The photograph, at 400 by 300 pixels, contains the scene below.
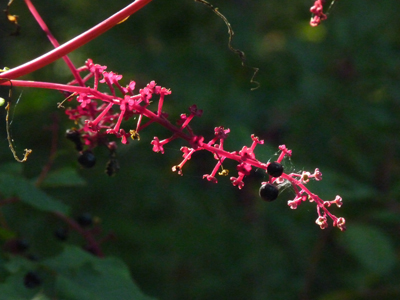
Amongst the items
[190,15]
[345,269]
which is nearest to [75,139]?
[190,15]

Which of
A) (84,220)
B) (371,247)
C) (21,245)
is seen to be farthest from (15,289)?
(371,247)

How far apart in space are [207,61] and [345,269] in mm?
2257

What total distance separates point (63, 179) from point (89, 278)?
28.0 inches

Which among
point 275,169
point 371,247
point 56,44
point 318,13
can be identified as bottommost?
point 371,247

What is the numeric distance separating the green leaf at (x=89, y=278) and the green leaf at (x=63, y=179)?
44 cm

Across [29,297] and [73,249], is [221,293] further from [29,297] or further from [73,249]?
[29,297]

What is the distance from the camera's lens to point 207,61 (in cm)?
421

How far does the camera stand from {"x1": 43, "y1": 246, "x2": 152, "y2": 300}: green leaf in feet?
7.32

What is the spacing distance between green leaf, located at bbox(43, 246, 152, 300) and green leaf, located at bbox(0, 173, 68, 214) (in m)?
0.24

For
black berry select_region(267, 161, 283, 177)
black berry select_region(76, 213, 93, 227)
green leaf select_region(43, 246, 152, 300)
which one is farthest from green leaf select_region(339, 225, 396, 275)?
black berry select_region(267, 161, 283, 177)

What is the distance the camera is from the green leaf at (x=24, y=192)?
242 cm

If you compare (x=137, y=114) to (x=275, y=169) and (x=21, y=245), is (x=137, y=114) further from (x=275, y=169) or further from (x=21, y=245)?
(x=21, y=245)

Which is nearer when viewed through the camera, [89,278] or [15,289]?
[15,289]

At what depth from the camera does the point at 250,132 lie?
13.2ft
